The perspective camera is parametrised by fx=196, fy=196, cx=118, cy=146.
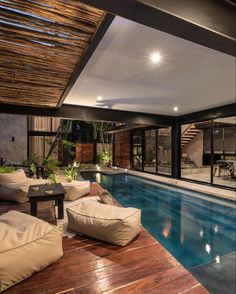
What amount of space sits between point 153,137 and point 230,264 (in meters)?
7.52

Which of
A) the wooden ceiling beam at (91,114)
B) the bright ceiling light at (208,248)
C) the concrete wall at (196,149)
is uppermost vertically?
the wooden ceiling beam at (91,114)

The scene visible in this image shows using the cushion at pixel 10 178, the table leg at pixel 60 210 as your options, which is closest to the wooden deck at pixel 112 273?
the table leg at pixel 60 210

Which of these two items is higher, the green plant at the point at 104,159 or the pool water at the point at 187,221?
the green plant at the point at 104,159

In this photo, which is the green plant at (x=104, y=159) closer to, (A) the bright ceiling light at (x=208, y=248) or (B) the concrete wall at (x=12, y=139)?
(B) the concrete wall at (x=12, y=139)

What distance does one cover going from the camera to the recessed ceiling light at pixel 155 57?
2.62 meters

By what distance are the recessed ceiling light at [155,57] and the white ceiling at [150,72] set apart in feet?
0.21

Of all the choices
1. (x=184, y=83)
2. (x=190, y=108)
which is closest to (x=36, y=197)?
(x=184, y=83)

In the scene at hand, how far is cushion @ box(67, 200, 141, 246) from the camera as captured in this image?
1.96 m

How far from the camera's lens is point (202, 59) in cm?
279

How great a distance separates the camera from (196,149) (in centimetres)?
1125

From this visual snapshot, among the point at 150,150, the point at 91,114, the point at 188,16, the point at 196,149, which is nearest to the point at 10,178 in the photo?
the point at 91,114

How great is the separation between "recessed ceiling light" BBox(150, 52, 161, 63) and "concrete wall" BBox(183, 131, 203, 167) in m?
9.16

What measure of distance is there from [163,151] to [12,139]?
7.11 meters

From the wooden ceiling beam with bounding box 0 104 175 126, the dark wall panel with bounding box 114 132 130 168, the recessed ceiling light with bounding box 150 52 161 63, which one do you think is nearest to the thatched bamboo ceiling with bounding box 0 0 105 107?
the recessed ceiling light with bounding box 150 52 161 63
